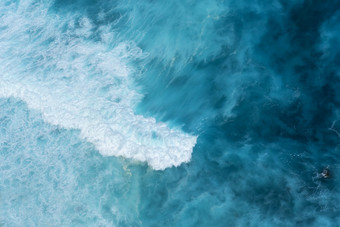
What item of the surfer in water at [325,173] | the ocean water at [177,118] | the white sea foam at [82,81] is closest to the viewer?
the surfer in water at [325,173]

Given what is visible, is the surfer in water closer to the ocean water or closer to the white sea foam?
the ocean water

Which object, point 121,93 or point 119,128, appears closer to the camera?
point 119,128

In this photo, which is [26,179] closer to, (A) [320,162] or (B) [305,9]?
(A) [320,162]

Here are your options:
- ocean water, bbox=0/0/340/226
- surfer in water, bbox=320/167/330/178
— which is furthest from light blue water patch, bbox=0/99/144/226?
surfer in water, bbox=320/167/330/178

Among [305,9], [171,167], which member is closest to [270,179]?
[171,167]

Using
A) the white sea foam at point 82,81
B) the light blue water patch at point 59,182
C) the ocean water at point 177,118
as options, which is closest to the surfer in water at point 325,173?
the ocean water at point 177,118

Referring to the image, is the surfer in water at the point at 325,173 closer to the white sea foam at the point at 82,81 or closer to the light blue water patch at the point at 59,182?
the white sea foam at the point at 82,81

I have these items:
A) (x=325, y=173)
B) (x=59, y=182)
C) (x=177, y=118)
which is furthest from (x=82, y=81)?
(x=325, y=173)
